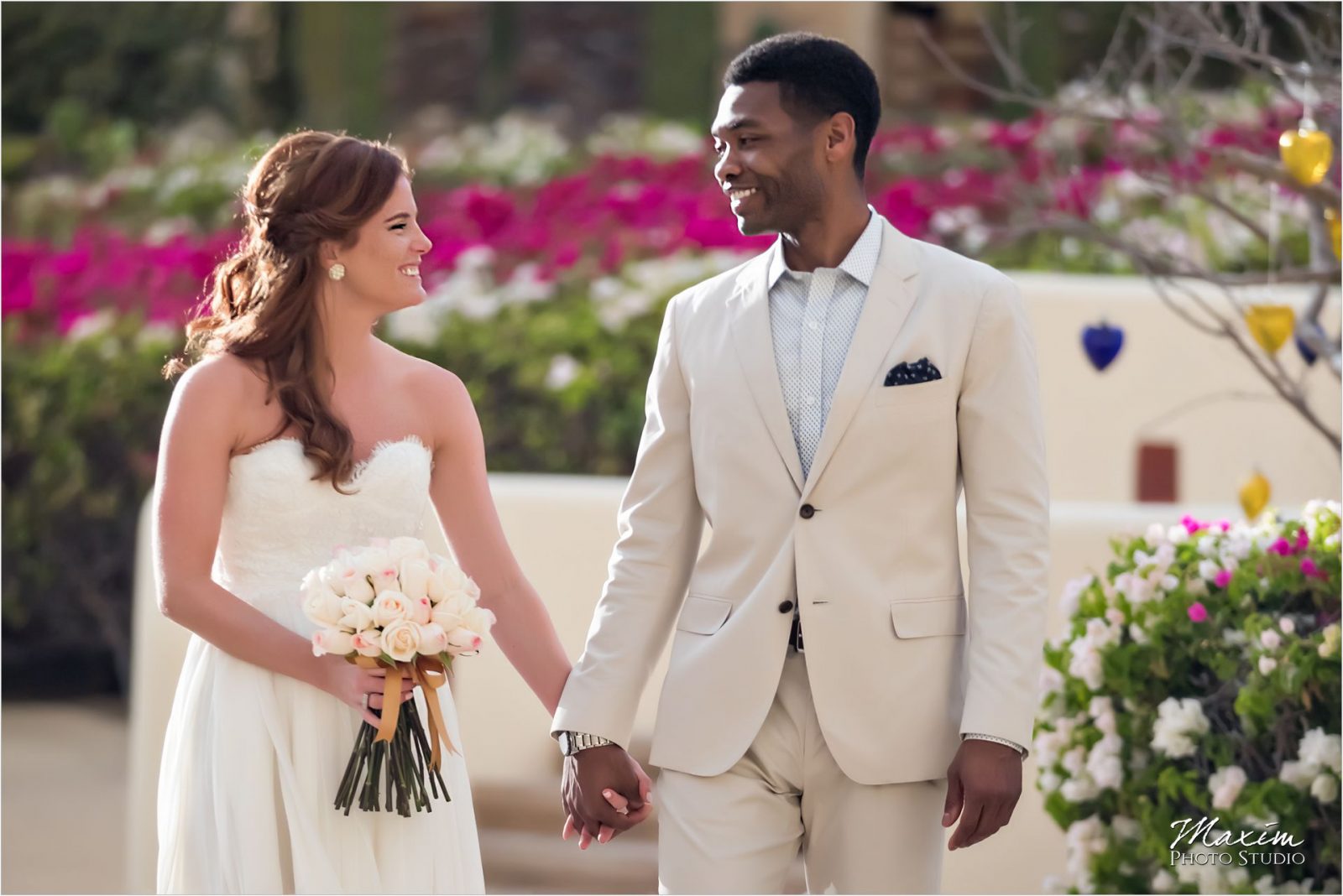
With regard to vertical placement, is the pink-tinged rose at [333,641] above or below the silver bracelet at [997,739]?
above

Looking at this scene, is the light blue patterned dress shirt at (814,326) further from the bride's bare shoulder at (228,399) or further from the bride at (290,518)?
the bride's bare shoulder at (228,399)

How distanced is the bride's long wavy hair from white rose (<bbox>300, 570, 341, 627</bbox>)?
0.26m

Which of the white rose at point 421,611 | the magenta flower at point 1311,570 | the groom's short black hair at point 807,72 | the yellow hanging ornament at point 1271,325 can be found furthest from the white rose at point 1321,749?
the white rose at point 421,611

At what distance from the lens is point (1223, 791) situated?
12.8ft

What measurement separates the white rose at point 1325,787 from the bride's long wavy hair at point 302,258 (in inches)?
85.8

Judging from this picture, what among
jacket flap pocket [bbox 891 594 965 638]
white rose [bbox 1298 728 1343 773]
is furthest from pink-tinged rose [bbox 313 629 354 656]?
white rose [bbox 1298 728 1343 773]

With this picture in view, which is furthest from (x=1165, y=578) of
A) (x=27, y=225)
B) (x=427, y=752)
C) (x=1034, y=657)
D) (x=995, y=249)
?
(x=27, y=225)

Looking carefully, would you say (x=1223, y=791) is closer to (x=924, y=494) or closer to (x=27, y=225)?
(x=924, y=494)

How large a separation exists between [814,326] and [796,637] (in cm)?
54

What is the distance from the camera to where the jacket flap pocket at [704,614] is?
10.0 ft

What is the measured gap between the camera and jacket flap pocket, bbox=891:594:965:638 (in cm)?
295

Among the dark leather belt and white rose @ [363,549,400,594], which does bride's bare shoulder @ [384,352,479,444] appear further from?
the dark leather belt

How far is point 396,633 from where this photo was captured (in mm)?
2953

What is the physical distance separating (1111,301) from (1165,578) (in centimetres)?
315
